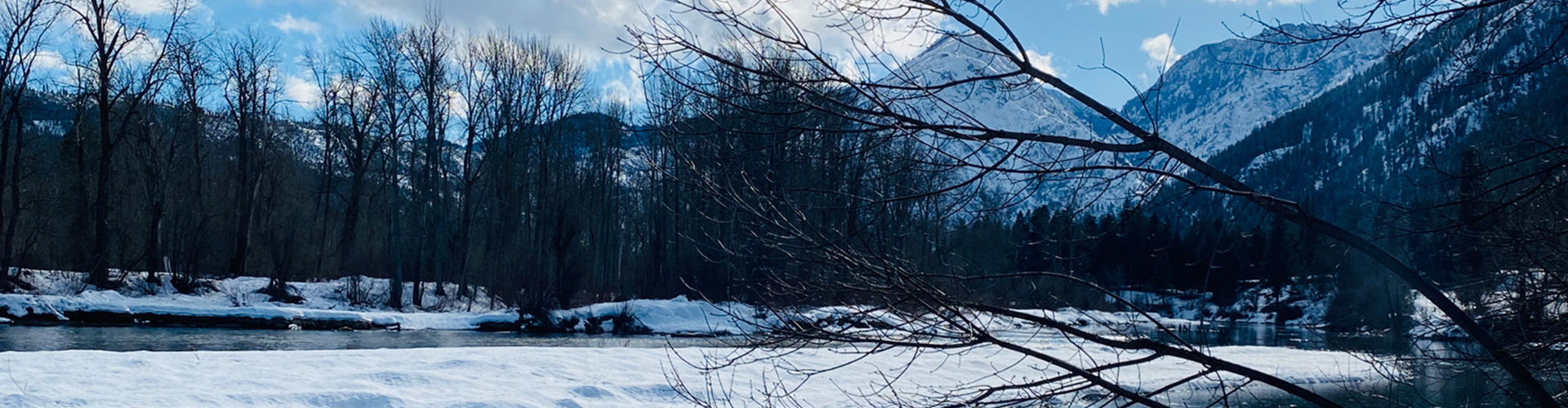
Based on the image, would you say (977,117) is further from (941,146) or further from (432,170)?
(432,170)

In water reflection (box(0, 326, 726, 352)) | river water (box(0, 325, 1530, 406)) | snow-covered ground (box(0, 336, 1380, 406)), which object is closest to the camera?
snow-covered ground (box(0, 336, 1380, 406))

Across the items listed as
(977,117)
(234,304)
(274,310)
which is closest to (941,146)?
(977,117)

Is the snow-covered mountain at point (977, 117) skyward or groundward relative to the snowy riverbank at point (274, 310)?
skyward

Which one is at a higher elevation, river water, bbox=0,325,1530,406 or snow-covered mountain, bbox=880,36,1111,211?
snow-covered mountain, bbox=880,36,1111,211

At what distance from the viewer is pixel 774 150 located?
314cm

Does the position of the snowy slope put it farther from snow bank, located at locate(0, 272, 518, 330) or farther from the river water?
snow bank, located at locate(0, 272, 518, 330)

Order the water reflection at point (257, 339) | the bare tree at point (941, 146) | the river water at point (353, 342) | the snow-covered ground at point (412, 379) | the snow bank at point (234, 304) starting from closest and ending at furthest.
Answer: the bare tree at point (941, 146) → the snow-covered ground at point (412, 379) → the river water at point (353, 342) → the water reflection at point (257, 339) → the snow bank at point (234, 304)

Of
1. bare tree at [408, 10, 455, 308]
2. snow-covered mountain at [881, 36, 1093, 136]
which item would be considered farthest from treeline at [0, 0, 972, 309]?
snow-covered mountain at [881, 36, 1093, 136]

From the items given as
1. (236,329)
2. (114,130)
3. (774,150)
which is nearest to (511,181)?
(114,130)

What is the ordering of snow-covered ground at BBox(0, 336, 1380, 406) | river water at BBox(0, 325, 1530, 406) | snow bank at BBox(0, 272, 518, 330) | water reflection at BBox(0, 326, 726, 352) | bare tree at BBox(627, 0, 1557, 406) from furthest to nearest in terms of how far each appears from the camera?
snow bank at BBox(0, 272, 518, 330)
water reflection at BBox(0, 326, 726, 352)
river water at BBox(0, 325, 1530, 406)
snow-covered ground at BBox(0, 336, 1380, 406)
bare tree at BBox(627, 0, 1557, 406)

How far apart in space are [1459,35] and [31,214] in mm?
40110

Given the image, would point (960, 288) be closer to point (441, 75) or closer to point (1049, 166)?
point (1049, 166)

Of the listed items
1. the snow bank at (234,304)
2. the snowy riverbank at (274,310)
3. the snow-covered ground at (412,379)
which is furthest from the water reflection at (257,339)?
the snow-covered ground at (412,379)

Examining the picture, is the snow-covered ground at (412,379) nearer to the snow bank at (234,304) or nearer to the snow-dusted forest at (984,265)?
the snow-dusted forest at (984,265)
